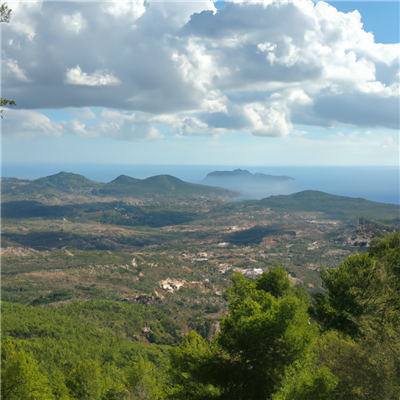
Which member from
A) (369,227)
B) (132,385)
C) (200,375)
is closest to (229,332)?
(200,375)

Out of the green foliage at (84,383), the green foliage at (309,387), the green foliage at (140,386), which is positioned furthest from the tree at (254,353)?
the green foliage at (84,383)

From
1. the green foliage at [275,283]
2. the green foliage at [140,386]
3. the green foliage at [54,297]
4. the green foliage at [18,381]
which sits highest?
the green foliage at [275,283]

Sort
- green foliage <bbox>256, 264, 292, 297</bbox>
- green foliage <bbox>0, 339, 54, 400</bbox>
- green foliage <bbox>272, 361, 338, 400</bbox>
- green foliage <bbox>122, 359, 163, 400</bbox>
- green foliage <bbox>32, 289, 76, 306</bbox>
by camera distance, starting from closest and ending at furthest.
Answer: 1. green foliage <bbox>272, 361, 338, 400</bbox>
2. green foliage <bbox>0, 339, 54, 400</bbox>
3. green foliage <bbox>122, 359, 163, 400</bbox>
4. green foliage <bbox>256, 264, 292, 297</bbox>
5. green foliage <bbox>32, 289, 76, 306</bbox>

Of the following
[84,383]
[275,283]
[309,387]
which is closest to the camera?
[309,387]

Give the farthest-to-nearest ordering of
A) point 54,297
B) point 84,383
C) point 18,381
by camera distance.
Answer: point 54,297 → point 84,383 → point 18,381

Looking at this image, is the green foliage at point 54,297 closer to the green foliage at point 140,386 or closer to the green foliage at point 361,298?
the green foliage at point 140,386

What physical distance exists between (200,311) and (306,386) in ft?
289

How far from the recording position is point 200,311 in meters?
94.6

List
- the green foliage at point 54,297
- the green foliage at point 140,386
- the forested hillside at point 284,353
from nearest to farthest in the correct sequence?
the forested hillside at point 284,353 < the green foliage at point 140,386 < the green foliage at point 54,297

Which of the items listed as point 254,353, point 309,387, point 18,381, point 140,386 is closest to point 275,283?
point 254,353

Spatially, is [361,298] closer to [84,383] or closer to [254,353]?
[254,353]

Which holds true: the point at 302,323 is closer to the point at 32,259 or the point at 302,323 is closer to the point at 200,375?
the point at 200,375

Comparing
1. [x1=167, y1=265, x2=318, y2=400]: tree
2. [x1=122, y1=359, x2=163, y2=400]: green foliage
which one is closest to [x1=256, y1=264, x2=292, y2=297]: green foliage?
[x1=167, y1=265, x2=318, y2=400]: tree

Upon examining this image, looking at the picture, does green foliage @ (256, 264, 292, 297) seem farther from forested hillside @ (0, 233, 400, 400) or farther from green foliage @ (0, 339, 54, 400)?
green foliage @ (0, 339, 54, 400)
